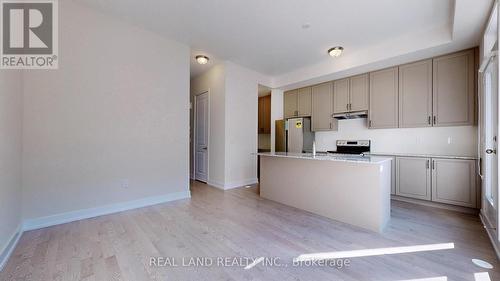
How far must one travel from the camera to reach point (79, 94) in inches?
108

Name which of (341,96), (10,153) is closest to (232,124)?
(341,96)

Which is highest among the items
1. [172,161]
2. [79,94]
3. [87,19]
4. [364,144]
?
[87,19]

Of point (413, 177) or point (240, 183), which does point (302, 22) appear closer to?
point (413, 177)

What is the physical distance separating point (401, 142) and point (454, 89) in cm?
118

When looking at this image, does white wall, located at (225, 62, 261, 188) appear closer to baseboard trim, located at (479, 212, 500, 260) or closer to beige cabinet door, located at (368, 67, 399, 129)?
beige cabinet door, located at (368, 67, 399, 129)

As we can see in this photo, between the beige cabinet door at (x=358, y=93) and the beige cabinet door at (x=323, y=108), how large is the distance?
461mm

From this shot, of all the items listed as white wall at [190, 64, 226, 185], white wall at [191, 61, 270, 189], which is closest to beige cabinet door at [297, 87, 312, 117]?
white wall at [191, 61, 270, 189]

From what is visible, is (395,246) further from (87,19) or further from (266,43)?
(87,19)

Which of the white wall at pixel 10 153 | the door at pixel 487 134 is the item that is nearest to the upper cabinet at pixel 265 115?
the door at pixel 487 134

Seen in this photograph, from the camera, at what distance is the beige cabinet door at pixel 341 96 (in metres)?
4.54

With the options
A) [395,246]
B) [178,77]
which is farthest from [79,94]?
[395,246]

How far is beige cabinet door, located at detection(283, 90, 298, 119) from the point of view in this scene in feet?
18.5

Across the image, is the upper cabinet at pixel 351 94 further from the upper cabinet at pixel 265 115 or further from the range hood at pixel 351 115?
the upper cabinet at pixel 265 115

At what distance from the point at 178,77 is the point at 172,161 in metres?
1.53
